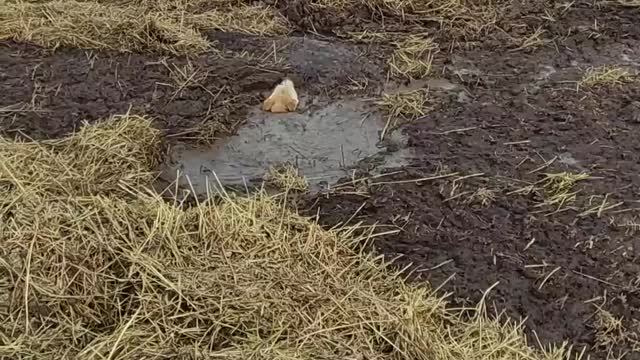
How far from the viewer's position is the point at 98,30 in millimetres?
4727

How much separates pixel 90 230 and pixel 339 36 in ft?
8.11

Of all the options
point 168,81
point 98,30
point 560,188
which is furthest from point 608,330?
point 98,30

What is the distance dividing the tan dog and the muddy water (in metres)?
0.03

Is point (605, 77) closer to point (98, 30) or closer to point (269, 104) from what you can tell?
point (269, 104)

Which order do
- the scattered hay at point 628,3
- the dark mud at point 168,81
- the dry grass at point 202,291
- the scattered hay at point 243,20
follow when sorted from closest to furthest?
the dry grass at point 202,291 < the dark mud at point 168,81 < the scattered hay at point 243,20 < the scattered hay at point 628,3

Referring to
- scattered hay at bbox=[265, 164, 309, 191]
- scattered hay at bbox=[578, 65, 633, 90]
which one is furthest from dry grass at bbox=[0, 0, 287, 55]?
scattered hay at bbox=[578, 65, 633, 90]

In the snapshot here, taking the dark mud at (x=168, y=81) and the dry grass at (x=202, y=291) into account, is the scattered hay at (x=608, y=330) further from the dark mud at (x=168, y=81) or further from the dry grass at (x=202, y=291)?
the dark mud at (x=168, y=81)

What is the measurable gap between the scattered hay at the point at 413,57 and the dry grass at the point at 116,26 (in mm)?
773

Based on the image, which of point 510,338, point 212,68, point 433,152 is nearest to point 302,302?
point 510,338

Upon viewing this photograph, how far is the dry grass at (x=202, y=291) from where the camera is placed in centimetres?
268

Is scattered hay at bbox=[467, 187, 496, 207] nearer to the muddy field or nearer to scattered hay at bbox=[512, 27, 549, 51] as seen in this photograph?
the muddy field

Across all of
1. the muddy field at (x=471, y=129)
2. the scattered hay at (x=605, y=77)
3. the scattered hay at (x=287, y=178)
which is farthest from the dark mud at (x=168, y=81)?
the scattered hay at (x=605, y=77)

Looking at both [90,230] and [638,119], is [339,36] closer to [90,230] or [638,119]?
[638,119]

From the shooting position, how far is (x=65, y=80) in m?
4.36
